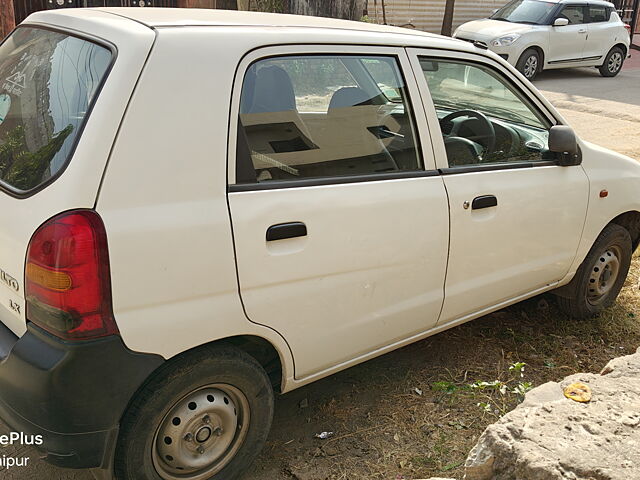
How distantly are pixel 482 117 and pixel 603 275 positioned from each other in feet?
4.99

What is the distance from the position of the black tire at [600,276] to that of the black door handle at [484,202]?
118 centimetres

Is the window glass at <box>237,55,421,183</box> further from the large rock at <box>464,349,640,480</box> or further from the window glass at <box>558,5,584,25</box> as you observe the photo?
the window glass at <box>558,5,584,25</box>

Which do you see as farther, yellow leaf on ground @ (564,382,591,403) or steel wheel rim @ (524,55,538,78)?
steel wheel rim @ (524,55,538,78)

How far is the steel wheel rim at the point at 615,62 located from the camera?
1592 centimetres

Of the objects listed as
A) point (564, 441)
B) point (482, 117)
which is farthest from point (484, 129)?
point (564, 441)

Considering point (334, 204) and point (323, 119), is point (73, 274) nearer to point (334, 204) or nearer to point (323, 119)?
point (334, 204)

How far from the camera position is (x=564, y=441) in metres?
2.40

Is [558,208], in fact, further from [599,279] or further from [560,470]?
[560,470]

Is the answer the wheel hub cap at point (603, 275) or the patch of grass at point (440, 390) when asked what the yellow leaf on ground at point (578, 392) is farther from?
the wheel hub cap at point (603, 275)

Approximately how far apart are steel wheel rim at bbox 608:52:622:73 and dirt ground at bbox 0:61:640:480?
12.5 metres

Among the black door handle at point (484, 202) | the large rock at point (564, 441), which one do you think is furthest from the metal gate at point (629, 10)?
the large rock at point (564, 441)

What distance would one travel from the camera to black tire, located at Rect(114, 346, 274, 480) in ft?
7.86

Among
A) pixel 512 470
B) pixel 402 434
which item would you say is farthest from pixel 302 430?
pixel 512 470

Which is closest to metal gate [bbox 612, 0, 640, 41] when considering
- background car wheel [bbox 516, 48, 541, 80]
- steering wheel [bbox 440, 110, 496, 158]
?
background car wheel [bbox 516, 48, 541, 80]
